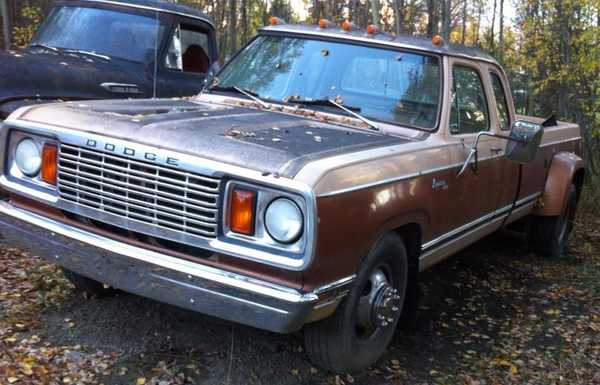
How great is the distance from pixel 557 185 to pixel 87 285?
14.6 ft

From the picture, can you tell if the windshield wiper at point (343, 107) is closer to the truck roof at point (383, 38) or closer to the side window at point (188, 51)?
the truck roof at point (383, 38)

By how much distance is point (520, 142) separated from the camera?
4.54 meters

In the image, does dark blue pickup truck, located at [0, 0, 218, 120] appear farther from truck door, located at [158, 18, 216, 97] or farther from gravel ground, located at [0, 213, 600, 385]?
gravel ground, located at [0, 213, 600, 385]

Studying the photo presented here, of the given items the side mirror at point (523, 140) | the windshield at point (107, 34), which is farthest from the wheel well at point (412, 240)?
the windshield at point (107, 34)

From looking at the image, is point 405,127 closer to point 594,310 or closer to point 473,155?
point 473,155

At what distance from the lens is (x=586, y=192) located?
10.1m

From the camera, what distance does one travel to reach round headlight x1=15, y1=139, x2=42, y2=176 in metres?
3.59

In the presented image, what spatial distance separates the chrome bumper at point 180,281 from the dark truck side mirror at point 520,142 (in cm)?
175

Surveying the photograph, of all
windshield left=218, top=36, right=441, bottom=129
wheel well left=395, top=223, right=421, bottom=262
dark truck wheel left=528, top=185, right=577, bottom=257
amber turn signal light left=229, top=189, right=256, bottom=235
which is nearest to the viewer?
amber turn signal light left=229, top=189, right=256, bottom=235

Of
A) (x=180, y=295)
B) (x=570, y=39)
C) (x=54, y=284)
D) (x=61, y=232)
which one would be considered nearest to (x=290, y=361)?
→ (x=180, y=295)

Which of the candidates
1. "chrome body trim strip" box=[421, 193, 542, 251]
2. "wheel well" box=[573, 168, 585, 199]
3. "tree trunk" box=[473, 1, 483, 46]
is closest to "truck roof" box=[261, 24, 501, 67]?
"chrome body trim strip" box=[421, 193, 542, 251]

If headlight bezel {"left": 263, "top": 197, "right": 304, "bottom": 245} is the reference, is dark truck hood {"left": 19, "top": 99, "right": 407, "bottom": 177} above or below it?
above

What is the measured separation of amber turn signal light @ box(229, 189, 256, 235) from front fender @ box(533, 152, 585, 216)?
4289 millimetres

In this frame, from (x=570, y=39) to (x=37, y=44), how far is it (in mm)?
10189
